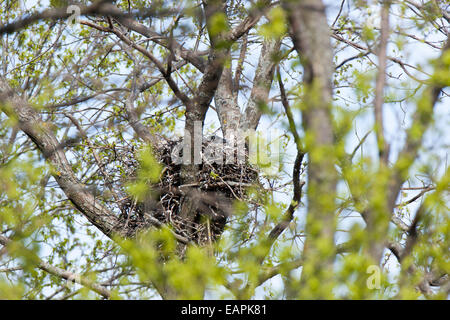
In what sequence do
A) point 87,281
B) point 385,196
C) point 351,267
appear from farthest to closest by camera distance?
point 87,281 < point 385,196 < point 351,267

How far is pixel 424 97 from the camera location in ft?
9.58

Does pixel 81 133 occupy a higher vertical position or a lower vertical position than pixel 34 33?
lower

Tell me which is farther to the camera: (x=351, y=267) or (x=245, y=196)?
(x=245, y=196)

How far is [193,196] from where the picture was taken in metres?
4.55

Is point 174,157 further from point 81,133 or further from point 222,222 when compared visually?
point 81,133

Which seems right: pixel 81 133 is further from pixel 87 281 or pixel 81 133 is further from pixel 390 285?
pixel 390 285

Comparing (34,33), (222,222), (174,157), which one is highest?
(34,33)

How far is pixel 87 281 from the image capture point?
13.0 feet

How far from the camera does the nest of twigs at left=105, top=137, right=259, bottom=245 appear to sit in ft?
15.0

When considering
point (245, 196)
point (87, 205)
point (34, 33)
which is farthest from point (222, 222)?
point (34, 33)

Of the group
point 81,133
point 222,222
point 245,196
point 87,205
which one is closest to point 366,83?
point 245,196

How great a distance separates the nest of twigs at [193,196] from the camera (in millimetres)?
4574

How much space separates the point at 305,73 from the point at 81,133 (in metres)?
3.26

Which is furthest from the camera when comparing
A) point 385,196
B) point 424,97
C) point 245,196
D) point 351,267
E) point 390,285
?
point 245,196
